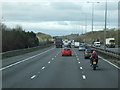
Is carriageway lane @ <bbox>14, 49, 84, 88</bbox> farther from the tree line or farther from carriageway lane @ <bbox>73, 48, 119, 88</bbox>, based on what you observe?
the tree line

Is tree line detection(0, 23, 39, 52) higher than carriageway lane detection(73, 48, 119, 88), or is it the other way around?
tree line detection(0, 23, 39, 52)

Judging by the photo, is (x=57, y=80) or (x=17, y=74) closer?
(x=57, y=80)

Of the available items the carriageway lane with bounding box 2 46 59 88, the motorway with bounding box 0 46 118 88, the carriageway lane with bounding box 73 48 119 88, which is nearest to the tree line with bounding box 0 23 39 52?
the carriageway lane with bounding box 2 46 59 88

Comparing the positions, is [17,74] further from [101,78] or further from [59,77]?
[101,78]

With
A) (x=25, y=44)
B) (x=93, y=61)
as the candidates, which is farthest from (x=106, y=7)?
(x=25, y=44)

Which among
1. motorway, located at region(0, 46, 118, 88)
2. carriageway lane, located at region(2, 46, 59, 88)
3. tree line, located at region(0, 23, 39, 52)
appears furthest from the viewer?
tree line, located at region(0, 23, 39, 52)

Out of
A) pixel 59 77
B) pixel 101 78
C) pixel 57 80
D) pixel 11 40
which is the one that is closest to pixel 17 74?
pixel 59 77

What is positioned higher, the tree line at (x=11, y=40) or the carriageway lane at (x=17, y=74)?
the tree line at (x=11, y=40)

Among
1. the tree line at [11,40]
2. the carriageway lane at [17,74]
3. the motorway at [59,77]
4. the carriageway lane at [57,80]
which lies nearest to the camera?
the carriageway lane at [57,80]

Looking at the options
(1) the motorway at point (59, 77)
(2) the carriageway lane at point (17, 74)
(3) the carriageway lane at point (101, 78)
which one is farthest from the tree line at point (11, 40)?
(3) the carriageway lane at point (101, 78)

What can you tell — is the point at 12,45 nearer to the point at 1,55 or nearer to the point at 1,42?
the point at 1,42

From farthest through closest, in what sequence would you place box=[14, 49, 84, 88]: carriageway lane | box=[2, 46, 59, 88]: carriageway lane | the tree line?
1. the tree line
2. box=[2, 46, 59, 88]: carriageway lane
3. box=[14, 49, 84, 88]: carriageway lane

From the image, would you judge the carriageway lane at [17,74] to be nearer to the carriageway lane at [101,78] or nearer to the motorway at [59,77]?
the motorway at [59,77]

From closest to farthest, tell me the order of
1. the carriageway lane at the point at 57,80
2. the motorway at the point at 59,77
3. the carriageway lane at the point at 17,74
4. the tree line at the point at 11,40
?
the carriageway lane at the point at 57,80 → the motorway at the point at 59,77 → the carriageway lane at the point at 17,74 → the tree line at the point at 11,40
